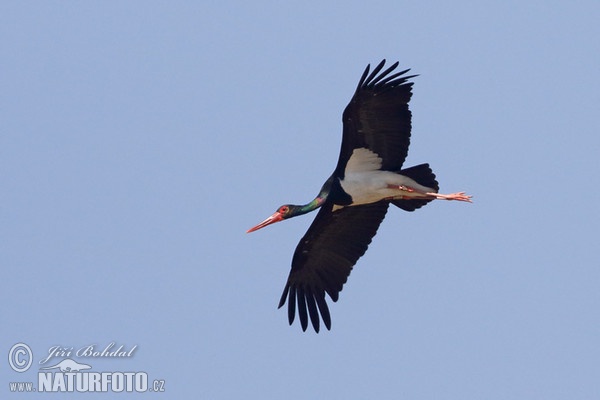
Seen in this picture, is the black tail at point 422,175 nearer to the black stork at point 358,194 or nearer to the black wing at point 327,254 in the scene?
the black stork at point 358,194

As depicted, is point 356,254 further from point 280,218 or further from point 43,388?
point 43,388

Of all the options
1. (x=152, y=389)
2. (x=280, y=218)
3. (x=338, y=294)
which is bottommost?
(x=152, y=389)

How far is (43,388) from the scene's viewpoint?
16.7 metres

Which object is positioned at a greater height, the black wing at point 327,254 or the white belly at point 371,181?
the white belly at point 371,181

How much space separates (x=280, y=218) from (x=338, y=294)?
4.16ft

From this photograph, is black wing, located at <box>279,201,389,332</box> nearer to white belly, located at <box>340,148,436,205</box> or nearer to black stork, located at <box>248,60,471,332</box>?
black stork, located at <box>248,60,471,332</box>

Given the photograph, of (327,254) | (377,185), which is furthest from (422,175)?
(327,254)

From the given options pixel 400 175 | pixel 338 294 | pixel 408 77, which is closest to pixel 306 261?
pixel 338 294

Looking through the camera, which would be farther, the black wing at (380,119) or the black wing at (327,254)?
the black wing at (327,254)

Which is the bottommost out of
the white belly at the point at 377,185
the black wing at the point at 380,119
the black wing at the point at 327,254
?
the black wing at the point at 327,254

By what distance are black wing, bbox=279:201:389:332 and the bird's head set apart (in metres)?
0.31

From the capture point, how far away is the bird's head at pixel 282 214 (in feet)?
57.0

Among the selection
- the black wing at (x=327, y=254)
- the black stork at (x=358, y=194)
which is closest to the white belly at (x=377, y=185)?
the black stork at (x=358, y=194)

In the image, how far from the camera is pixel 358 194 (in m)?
16.6
